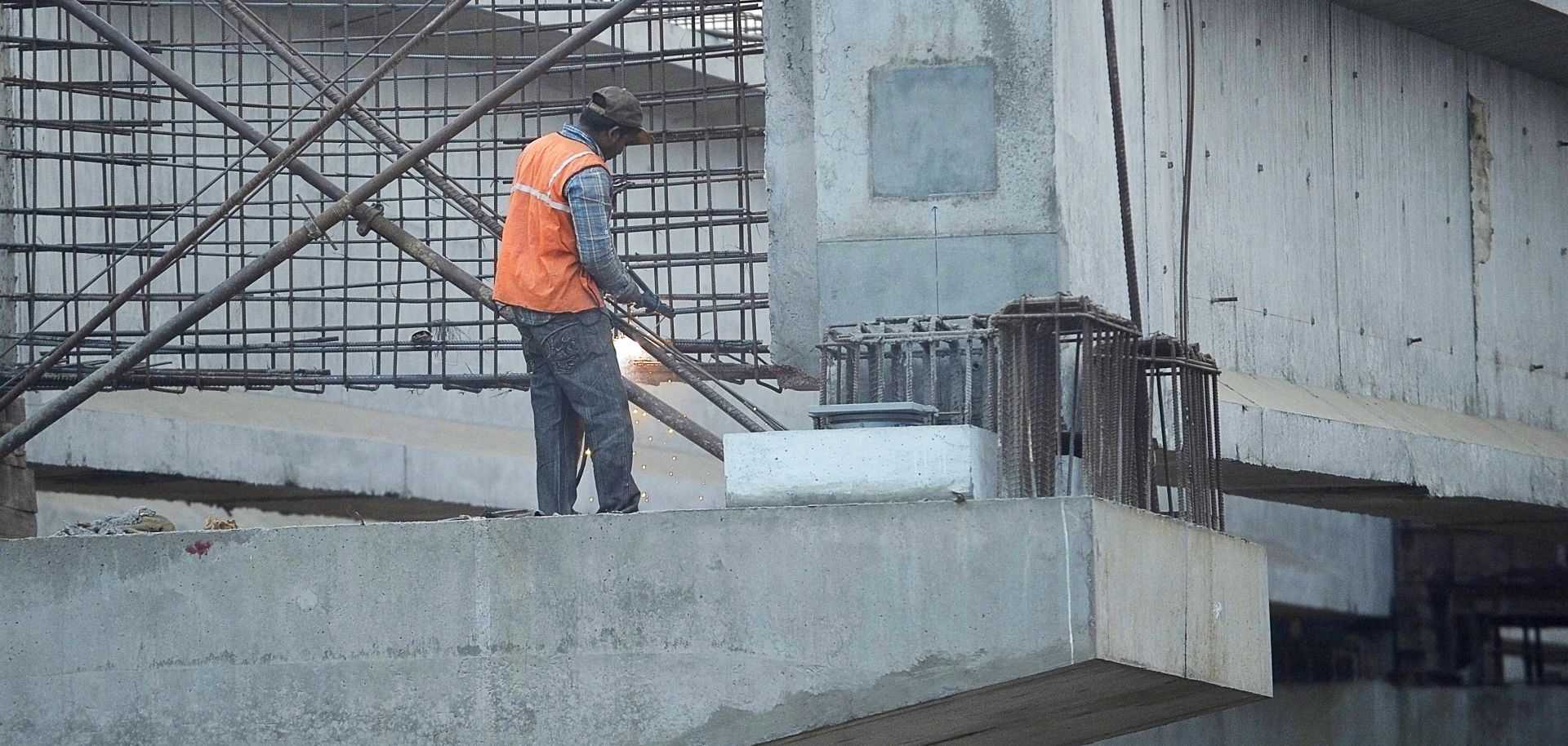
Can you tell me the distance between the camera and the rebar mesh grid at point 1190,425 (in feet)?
26.3

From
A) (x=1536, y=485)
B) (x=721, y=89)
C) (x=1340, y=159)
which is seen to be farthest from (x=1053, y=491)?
(x=1536, y=485)

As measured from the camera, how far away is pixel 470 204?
958 cm

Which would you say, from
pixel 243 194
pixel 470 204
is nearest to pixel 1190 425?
pixel 470 204

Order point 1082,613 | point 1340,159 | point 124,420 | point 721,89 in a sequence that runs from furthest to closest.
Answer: point 124,420 → point 1340,159 → point 721,89 → point 1082,613

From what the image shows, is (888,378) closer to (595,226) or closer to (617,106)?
(595,226)

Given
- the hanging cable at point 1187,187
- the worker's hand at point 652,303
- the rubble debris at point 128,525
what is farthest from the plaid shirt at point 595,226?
the hanging cable at point 1187,187

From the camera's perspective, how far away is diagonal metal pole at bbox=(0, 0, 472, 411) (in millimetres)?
8250

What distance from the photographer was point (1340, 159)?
1202cm

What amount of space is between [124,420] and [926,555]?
8.68m

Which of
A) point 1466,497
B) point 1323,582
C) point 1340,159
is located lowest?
point 1323,582

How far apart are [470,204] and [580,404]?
6.27 ft

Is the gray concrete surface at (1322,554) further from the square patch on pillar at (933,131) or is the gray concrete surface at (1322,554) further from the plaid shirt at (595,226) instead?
the plaid shirt at (595,226)

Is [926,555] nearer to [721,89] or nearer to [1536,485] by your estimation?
[721,89]

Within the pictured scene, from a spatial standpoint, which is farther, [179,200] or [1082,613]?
[179,200]
